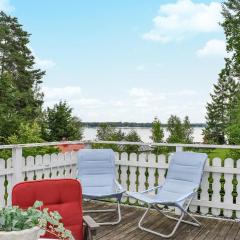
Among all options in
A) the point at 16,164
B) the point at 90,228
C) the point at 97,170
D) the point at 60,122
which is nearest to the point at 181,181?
the point at 97,170

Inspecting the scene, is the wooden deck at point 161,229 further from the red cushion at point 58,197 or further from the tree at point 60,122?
the tree at point 60,122

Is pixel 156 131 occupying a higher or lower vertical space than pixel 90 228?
higher

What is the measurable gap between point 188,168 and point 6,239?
3.85m

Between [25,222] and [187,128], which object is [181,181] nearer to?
[25,222]

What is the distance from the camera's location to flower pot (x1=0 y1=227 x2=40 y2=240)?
1698 mm

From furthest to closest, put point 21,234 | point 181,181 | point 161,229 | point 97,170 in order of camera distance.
Answer: point 97,170 → point 181,181 → point 161,229 → point 21,234

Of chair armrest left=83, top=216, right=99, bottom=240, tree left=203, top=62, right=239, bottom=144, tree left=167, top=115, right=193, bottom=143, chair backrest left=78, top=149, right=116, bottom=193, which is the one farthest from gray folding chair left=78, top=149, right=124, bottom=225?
tree left=167, top=115, right=193, bottom=143

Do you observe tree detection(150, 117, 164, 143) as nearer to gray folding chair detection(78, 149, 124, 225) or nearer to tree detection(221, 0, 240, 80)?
tree detection(221, 0, 240, 80)

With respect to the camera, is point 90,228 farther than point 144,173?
No

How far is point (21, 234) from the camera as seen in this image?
172 centimetres

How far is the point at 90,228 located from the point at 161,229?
7.88 feet

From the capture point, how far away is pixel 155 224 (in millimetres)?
5211

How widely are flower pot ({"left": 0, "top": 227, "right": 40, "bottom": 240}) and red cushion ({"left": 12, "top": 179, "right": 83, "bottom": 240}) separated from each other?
48.7 inches

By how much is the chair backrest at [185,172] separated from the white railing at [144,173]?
0.28 meters
